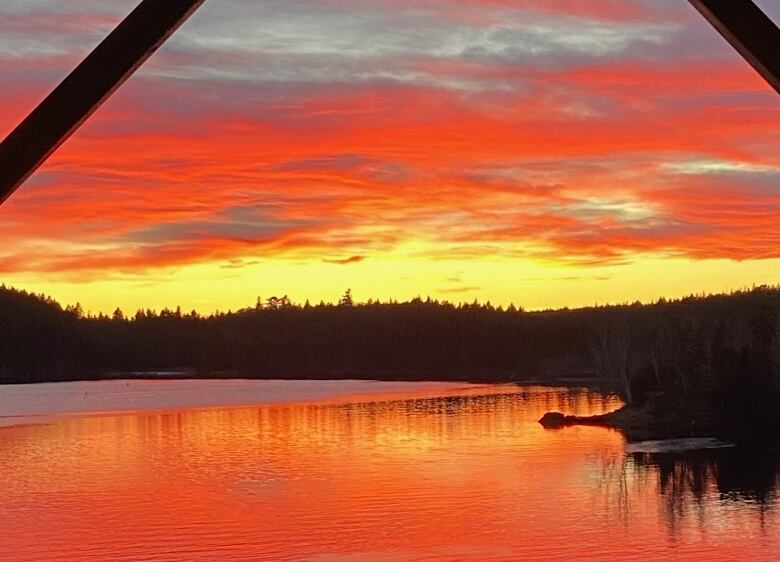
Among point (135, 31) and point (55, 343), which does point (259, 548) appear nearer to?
point (135, 31)

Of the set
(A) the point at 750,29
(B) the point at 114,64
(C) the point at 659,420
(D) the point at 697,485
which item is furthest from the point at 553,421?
(B) the point at 114,64

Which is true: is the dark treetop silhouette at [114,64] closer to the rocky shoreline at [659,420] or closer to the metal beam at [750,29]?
the metal beam at [750,29]

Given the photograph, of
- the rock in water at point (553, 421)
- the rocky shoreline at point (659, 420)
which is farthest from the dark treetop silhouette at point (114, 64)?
the rock in water at point (553, 421)

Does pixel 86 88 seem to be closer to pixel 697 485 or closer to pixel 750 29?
pixel 750 29

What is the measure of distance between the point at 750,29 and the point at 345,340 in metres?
78.3

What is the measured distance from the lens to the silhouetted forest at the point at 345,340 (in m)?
63.4

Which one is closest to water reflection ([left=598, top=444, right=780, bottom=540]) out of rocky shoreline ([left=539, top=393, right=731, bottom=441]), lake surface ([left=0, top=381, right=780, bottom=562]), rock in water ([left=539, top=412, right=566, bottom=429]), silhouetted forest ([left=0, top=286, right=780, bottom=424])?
lake surface ([left=0, top=381, right=780, bottom=562])

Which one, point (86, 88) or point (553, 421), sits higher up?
point (86, 88)

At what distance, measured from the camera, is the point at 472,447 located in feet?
105

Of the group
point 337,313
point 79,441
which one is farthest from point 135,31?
point 337,313

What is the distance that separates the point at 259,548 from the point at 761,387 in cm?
2360

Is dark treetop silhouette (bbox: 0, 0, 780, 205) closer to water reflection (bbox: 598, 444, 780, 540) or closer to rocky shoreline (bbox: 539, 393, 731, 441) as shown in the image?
water reflection (bbox: 598, 444, 780, 540)

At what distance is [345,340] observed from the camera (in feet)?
261

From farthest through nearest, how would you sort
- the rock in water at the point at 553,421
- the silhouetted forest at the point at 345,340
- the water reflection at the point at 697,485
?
the silhouetted forest at the point at 345,340, the rock in water at the point at 553,421, the water reflection at the point at 697,485
